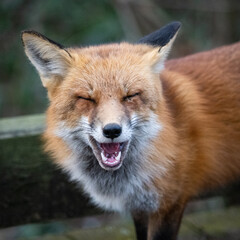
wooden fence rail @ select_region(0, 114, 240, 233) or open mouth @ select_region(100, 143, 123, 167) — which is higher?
open mouth @ select_region(100, 143, 123, 167)

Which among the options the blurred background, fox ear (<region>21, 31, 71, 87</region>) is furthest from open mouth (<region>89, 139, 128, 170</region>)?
the blurred background

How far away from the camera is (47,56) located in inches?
114

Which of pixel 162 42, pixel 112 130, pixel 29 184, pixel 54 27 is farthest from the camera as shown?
pixel 54 27

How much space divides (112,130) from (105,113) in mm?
93

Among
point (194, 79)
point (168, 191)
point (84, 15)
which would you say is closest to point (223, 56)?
point (194, 79)

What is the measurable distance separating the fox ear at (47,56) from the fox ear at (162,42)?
45 cm

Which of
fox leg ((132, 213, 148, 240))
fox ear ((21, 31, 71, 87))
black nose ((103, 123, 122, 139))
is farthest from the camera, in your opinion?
fox leg ((132, 213, 148, 240))

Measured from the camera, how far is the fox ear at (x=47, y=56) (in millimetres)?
2823

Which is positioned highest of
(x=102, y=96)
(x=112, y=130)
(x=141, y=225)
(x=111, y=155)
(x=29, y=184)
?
(x=102, y=96)

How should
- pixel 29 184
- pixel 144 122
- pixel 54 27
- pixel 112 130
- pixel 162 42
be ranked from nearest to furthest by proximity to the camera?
pixel 112 130
pixel 144 122
pixel 162 42
pixel 29 184
pixel 54 27

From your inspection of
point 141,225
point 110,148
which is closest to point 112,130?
point 110,148

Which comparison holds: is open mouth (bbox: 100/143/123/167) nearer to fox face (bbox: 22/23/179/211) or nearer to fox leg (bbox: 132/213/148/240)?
fox face (bbox: 22/23/179/211)

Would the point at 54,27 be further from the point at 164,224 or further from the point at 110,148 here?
the point at 110,148

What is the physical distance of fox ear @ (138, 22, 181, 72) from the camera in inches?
115
